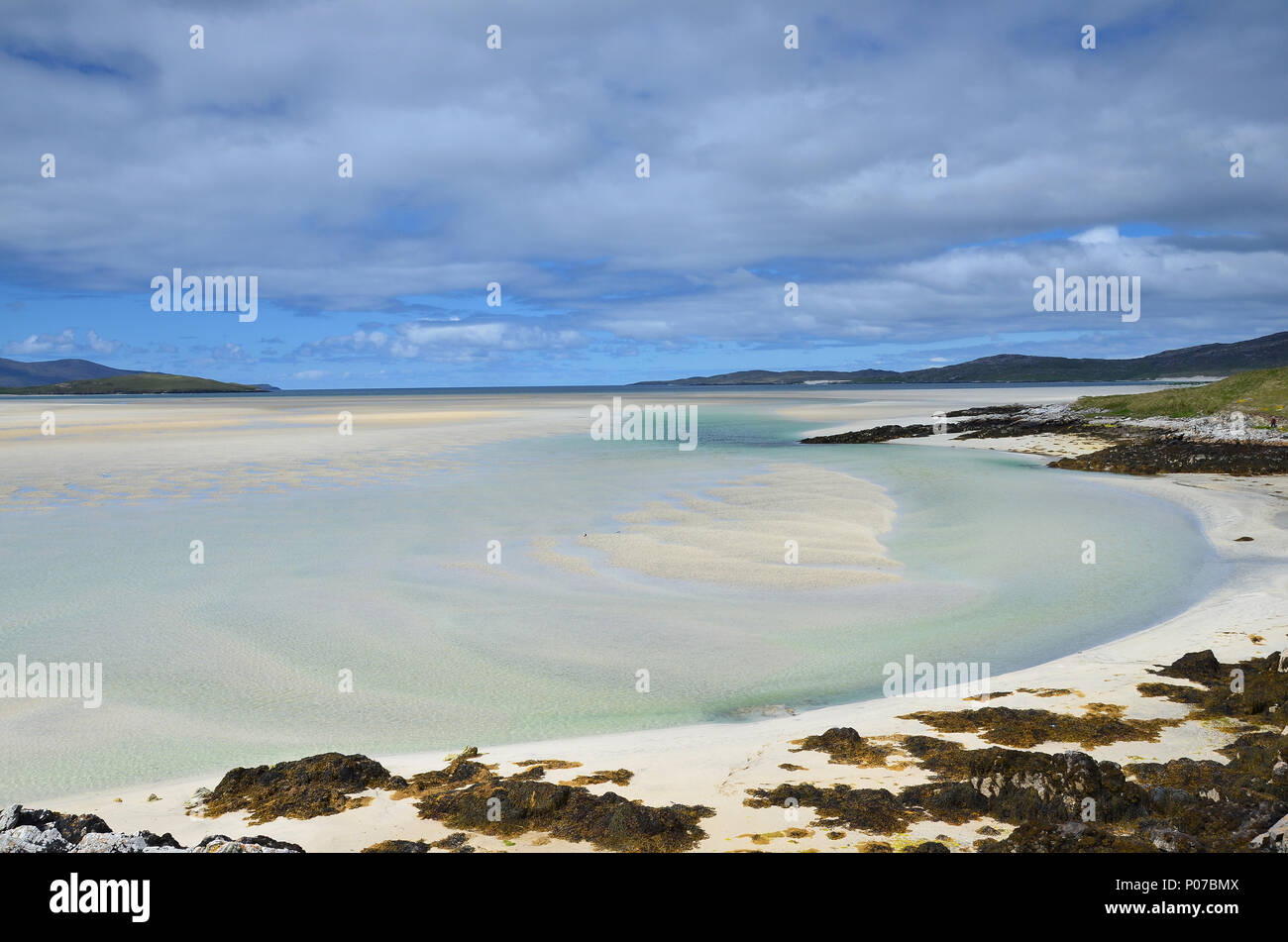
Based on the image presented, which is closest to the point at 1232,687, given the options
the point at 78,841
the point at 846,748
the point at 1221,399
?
the point at 846,748

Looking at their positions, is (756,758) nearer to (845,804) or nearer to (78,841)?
(845,804)

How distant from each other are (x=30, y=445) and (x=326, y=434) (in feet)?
49.7

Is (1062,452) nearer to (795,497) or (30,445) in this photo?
(795,497)

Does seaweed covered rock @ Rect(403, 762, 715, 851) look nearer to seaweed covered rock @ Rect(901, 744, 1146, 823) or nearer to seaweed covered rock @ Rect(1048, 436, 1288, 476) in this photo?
seaweed covered rock @ Rect(901, 744, 1146, 823)

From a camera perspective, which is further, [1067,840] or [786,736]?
[786,736]

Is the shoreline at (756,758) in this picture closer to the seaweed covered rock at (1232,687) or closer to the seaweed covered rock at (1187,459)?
the seaweed covered rock at (1232,687)

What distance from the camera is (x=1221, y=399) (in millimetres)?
43094

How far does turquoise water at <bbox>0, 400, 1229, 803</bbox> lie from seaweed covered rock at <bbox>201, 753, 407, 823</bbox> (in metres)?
1.33

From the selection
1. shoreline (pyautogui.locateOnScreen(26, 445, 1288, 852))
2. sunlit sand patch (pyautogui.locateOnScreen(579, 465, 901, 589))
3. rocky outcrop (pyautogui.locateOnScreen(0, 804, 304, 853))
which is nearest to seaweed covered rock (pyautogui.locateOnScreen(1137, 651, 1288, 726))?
shoreline (pyautogui.locateOnScreen(26, 445, 1288, 852))

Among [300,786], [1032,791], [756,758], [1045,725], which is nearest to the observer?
[1032,791]

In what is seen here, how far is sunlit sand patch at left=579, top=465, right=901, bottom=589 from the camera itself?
14.8 m

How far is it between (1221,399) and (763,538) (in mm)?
38495
